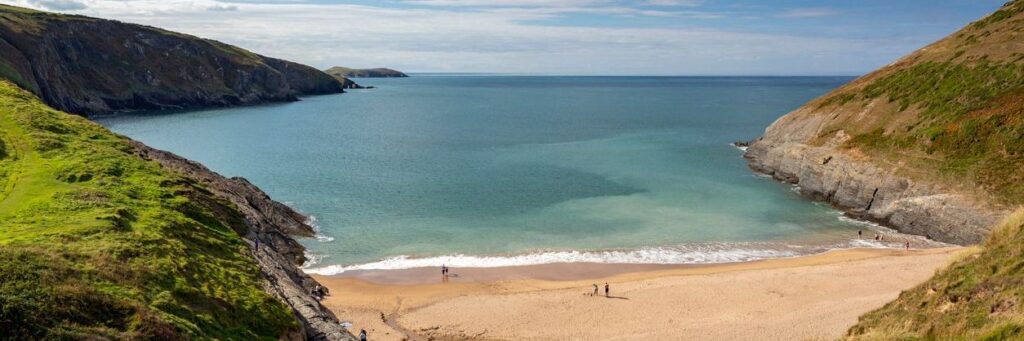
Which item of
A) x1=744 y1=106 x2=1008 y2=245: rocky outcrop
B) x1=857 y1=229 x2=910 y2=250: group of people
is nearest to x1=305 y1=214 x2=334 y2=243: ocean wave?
x1=857 y1=229 x2=910 y2=250: group of people

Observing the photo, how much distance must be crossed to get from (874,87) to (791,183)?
15531 mm

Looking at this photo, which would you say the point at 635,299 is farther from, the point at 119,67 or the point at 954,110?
the point at 119,67

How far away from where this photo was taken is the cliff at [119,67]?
385 ft

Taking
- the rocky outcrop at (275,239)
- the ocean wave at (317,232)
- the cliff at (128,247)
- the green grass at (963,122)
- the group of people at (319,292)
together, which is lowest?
the ocean wave at (317,232)

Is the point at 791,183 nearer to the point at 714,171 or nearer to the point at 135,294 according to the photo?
the point at 714,171

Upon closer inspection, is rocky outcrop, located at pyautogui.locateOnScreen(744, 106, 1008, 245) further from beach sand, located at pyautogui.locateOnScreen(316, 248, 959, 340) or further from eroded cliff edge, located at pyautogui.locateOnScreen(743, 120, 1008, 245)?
beach sand, located at pyautogui.locateOnScreen(316, 248, 959, 340)

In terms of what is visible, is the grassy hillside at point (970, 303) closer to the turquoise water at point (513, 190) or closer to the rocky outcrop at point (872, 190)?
the turquoise water at point (513, 190)

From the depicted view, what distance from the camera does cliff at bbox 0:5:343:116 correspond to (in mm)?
117206

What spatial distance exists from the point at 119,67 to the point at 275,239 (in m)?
139

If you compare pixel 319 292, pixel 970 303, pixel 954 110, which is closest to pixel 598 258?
pixel 319 292

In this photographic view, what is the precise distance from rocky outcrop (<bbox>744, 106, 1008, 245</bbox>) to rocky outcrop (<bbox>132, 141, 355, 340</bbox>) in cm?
4348

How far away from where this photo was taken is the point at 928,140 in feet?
180

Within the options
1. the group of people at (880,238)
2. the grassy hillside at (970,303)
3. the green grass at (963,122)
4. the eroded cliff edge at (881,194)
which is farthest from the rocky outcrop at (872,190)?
the grassy hillside at (970,303)

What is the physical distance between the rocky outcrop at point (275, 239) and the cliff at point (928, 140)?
43655mm
